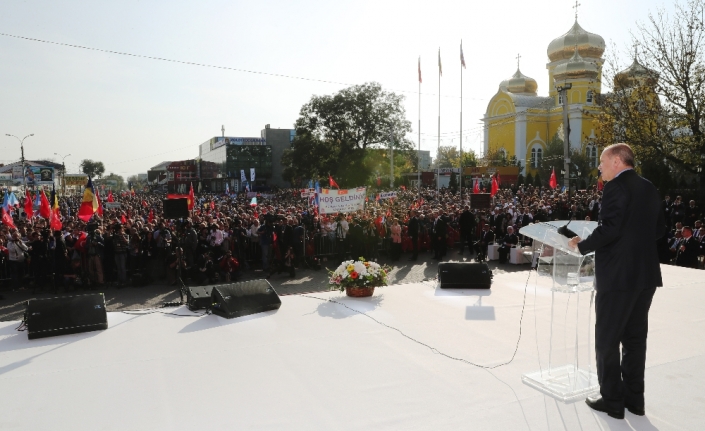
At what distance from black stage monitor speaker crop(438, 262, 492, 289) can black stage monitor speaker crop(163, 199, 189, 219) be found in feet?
16.8

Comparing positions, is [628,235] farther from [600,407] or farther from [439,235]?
[439,235]

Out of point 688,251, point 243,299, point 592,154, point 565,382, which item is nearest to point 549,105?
point 592,154

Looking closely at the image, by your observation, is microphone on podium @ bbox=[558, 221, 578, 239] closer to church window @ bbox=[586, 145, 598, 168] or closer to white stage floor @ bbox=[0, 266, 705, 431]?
white stage floor @ bbox=[0, 266, 705, 431]

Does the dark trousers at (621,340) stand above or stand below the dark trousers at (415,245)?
above

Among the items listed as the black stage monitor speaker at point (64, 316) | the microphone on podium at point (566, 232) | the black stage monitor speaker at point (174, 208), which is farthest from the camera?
the black stage monitor speaker at point (174, 208)

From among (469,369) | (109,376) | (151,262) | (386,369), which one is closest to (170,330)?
(109,376)

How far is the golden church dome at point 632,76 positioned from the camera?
2092 cm

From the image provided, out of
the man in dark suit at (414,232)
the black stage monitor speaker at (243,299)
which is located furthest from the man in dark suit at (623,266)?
the man in dark suit at (414,232)

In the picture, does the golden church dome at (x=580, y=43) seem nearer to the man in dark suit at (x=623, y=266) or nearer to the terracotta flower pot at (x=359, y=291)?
the terracotta flower pot at (x=359, y=291)

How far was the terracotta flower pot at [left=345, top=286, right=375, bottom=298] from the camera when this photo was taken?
802 cm

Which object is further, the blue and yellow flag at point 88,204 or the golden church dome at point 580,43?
the golden church dome at point 580,43

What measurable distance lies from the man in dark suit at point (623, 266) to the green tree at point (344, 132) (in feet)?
140

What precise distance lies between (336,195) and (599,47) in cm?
4985

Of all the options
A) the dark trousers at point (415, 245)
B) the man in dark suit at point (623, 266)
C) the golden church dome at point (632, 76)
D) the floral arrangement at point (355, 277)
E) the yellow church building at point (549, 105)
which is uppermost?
the yellow church building at point (549, 105)
